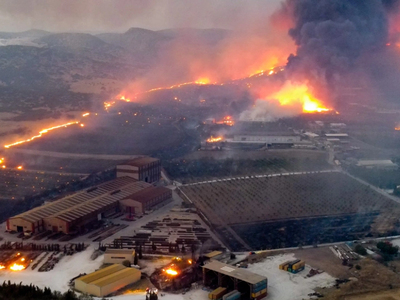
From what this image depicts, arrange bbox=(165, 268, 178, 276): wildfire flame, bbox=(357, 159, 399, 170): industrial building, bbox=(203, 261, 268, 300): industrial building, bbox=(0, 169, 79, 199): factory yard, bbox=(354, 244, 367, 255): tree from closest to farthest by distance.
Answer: bbox=(203, 261, 268, 300): industrial building
bbox=(165, 268, 178, 276): wildfire flame
bbox=(354, 244, 367, 255): tree
bbox=(0, 169, 79, 199): factory yard
bbox=(357, 159, 399, 170): industrial building

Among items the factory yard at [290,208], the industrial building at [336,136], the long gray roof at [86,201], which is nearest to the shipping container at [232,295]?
the factory yard at [290,208]

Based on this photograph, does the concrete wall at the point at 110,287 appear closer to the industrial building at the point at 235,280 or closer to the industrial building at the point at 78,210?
the industrial building at the point at 235,280

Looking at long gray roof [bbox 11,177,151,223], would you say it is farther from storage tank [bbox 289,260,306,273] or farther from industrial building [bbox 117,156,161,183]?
storage tank [bbox 289,260,306,273]

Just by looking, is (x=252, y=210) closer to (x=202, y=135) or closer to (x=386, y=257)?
(x=386, y=257)

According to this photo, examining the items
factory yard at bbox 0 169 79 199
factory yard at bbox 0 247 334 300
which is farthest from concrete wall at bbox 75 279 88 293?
factory yard at bbox 0 169 79 199

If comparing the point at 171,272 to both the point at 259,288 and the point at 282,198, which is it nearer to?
the point at 259,288
